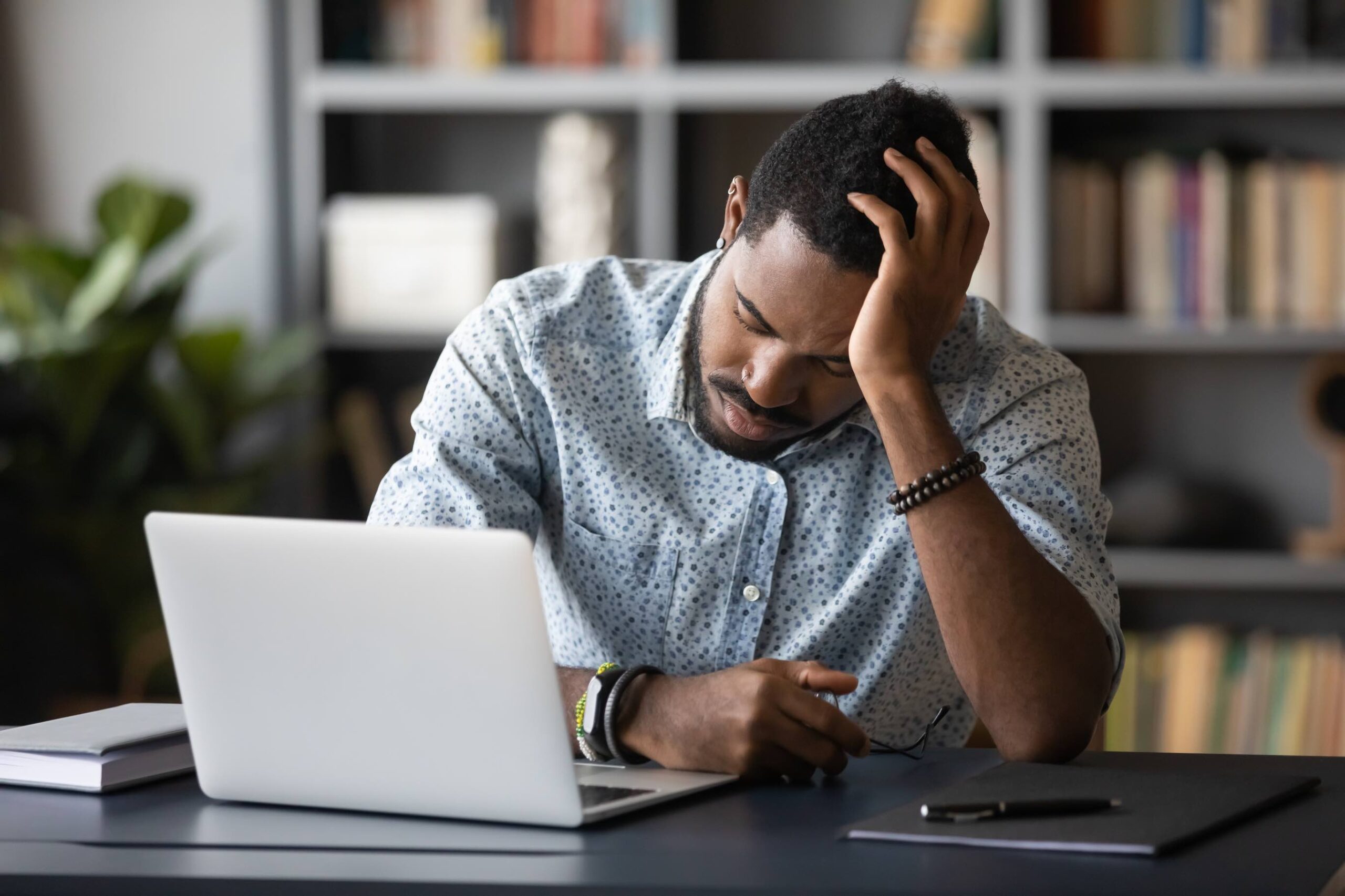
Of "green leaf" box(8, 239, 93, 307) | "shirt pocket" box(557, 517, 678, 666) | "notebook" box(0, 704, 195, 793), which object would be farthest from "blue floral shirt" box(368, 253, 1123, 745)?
"green leaf" box(8, 239, 93, 307)

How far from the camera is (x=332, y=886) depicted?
0.79 m

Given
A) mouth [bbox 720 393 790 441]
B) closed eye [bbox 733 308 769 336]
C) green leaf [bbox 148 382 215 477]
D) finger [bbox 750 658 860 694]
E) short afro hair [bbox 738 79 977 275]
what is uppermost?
short afro hair [bbox 738 79 977 275]

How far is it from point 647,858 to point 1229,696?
6.86 ft

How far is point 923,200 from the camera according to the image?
1.23m

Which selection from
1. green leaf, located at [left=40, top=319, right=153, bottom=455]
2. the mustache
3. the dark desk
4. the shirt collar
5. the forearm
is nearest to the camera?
the dark desk

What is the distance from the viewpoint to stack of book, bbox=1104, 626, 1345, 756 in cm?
263

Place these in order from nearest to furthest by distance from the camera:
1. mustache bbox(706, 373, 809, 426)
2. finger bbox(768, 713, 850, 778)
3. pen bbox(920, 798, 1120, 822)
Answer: pen bbox(920, 798, 1120, 822), finger bbox(768, 713, 850, 778), mustache bbox(706, 373, 809, 426)

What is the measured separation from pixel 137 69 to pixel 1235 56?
6.71ft

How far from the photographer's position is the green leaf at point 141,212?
2.70 meters

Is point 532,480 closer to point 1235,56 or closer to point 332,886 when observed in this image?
point 332,886

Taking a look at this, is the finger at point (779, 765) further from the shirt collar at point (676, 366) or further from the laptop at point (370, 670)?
the shirt collar at point (676, 366)

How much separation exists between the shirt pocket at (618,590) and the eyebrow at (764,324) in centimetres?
25

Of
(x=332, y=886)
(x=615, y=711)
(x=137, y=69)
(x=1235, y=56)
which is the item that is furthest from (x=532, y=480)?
(x=137, y=69)

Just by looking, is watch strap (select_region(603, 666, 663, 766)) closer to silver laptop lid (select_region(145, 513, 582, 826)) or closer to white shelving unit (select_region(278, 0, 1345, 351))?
silver laptop lid (select_region(145, 513, 582, 826))
